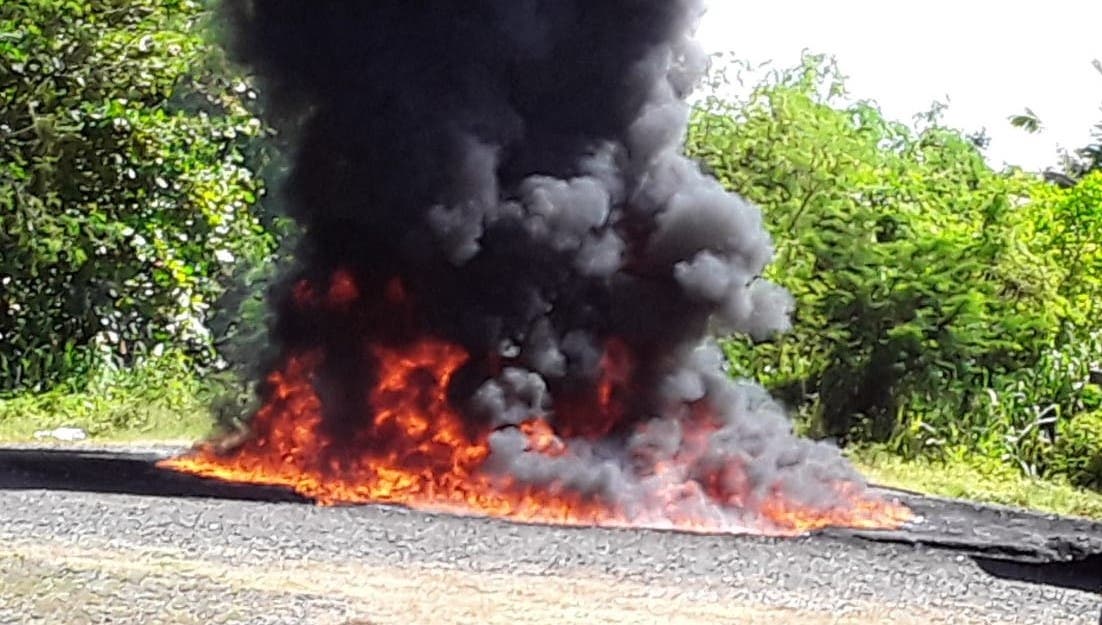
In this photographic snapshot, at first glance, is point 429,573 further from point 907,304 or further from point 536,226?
point 907,304

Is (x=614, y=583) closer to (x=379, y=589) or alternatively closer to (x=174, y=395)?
(x=379, y=589)

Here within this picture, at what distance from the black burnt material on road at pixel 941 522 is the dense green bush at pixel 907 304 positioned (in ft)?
12.9

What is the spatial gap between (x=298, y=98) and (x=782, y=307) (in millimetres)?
4559

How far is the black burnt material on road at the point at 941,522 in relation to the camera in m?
10.1

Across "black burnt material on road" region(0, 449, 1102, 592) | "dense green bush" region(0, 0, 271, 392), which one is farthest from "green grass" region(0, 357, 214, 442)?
"black burnt material on road" region(0, 449, 1102, 592)

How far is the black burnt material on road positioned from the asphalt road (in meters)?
0.39

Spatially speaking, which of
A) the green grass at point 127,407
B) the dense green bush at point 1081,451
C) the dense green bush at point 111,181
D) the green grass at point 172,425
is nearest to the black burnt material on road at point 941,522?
the green grass at point 172,425

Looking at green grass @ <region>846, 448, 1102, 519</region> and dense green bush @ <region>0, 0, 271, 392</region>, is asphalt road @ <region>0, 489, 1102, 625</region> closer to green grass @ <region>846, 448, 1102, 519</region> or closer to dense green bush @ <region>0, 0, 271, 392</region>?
green grass @ <region>846, 448, 1102, 519</region>

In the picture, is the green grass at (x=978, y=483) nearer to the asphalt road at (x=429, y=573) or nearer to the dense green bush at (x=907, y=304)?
the dense green bush at (x=907, y=304)

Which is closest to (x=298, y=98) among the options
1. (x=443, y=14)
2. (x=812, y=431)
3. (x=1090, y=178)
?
(x=443, y=14)

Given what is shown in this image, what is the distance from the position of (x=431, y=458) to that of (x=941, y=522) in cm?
386

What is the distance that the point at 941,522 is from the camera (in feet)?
40.3

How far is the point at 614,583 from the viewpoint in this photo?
8.08 metres

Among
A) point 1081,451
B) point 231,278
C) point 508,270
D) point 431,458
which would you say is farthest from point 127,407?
point 1081,451
